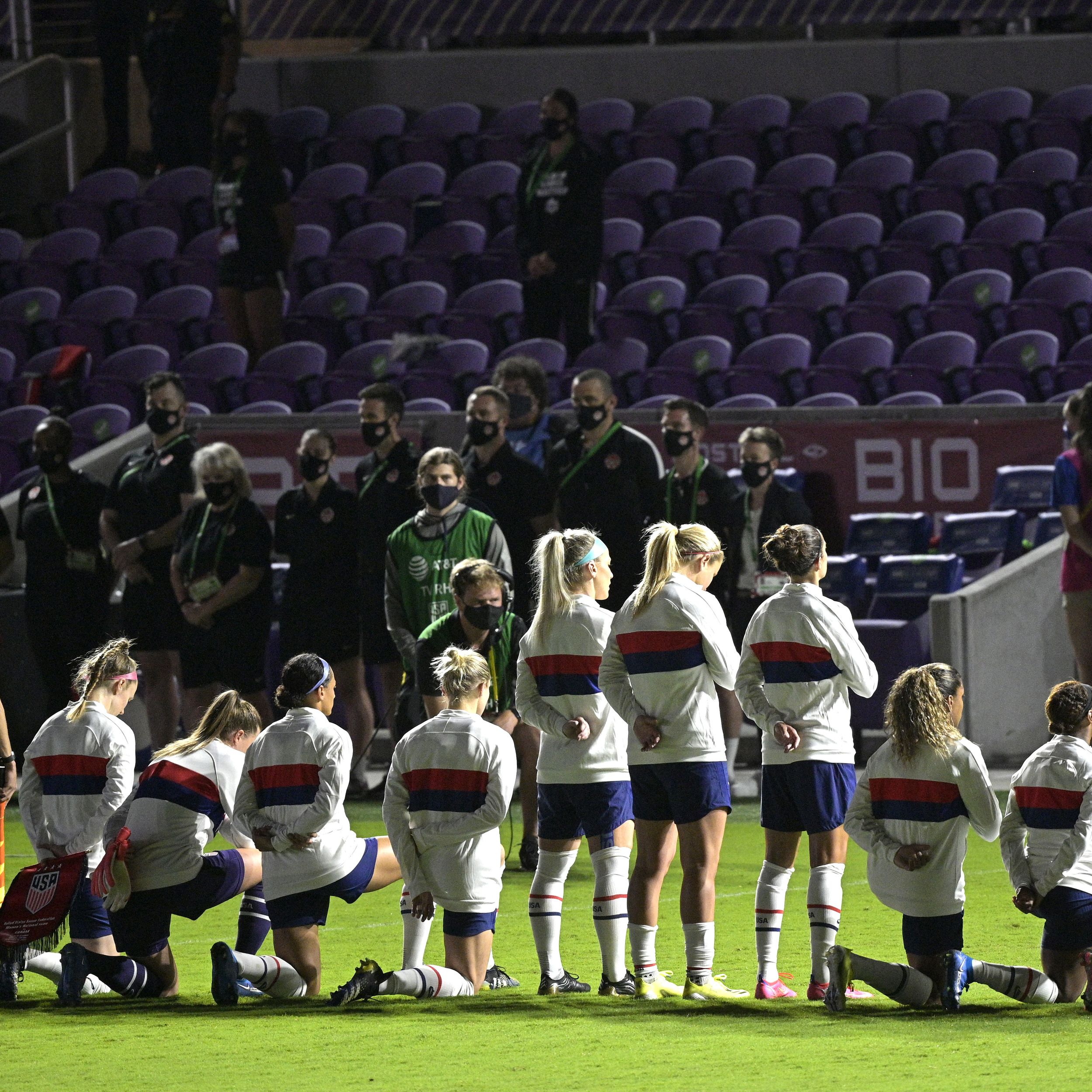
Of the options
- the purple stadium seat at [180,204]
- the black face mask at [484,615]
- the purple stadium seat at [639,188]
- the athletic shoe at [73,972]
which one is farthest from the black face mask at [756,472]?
the purple stadium seat at [180,204]

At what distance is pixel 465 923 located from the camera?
6.56 m

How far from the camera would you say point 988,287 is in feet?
47.3

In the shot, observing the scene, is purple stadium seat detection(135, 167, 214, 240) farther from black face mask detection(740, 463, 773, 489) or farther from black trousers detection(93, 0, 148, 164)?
black face mask detection(740, 463, 773, 489)

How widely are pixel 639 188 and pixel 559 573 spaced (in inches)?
406

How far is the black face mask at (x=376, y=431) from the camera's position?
35.3 feet

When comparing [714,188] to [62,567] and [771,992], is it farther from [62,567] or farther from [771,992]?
[771,992]

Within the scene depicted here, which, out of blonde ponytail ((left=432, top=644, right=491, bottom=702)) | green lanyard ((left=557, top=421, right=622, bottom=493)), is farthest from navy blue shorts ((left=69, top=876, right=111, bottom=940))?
green lanyard ((left=557, top=421, right=622, bottom=493))

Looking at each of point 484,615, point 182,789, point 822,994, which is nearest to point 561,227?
point 484,615

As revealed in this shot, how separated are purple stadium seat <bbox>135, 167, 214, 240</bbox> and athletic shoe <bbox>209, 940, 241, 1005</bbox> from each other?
12258 mm

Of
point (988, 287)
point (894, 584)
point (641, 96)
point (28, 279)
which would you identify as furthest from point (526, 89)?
point (894, 584)

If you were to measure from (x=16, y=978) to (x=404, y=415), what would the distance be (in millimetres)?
6648

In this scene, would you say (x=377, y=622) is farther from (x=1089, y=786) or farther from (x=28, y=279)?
(x=28, y=279)

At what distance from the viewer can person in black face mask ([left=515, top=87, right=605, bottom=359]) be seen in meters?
14.0

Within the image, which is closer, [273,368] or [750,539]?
[750,539]
